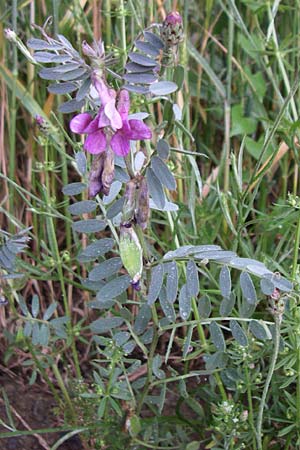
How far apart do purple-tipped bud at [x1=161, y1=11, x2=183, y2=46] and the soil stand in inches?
25.0

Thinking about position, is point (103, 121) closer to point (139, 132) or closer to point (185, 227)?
point (139, 132)

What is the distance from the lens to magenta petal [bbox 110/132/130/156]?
63 cm

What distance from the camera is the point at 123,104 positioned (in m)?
0.65

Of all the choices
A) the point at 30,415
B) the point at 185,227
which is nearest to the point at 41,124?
the point at 185,227

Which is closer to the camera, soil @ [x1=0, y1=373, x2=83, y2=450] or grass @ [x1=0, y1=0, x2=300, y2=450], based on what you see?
grass @ [x1=0, y1=0, x2=300, y2=450]

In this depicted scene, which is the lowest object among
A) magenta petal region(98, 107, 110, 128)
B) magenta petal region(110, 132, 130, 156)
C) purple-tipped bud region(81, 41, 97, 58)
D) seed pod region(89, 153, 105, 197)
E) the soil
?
the soil

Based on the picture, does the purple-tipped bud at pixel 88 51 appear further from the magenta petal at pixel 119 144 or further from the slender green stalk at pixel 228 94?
the slender green stalk at pixel 228 94

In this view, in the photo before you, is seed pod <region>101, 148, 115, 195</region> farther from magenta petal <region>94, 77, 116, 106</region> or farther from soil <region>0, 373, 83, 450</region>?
soil <region>0, 373, 83, 450</region>

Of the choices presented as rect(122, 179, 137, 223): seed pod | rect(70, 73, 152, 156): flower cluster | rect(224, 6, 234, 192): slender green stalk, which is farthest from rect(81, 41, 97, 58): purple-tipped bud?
rect(224, 6, 234, 192): slender green stalk

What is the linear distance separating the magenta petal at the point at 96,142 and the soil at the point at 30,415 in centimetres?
59

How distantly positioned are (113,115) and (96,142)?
0.03 m

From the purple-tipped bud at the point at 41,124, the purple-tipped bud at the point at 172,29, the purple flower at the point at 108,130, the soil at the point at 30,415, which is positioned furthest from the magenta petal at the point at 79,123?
the soil at the point at 30,415

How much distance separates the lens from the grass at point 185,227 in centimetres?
94

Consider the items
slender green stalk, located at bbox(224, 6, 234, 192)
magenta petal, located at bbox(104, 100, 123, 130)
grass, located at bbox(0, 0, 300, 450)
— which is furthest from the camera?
slender green stalk, located at bbox(224, 6, 234, 192)
